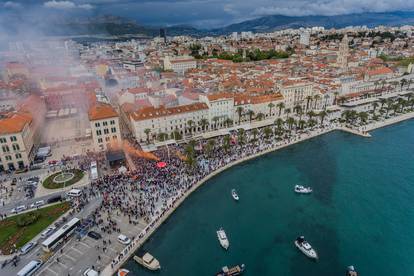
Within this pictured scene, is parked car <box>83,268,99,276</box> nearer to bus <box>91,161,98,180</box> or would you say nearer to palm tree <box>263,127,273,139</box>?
bus <box>91,161,98,180</box>

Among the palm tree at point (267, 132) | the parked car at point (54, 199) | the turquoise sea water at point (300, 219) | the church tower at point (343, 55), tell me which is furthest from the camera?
the church tower at point (343, 55)

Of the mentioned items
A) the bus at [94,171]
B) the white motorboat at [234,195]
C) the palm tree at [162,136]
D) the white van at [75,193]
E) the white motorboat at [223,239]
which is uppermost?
the palm tree at [162,136]

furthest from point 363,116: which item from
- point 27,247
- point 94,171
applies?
point 27,247

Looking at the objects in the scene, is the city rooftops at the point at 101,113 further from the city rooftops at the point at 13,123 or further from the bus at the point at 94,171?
the city rooftops at the point at 13,123

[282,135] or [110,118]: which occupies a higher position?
[110,118]

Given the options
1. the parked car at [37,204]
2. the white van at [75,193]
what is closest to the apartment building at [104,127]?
the white van at [75,193]

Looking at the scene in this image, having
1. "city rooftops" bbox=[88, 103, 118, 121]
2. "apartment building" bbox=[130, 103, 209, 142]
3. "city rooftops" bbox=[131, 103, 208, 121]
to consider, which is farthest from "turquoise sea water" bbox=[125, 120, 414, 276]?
"city rooftops" bbox=[88, 103, 118, 121]

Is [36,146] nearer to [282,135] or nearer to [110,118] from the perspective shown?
[110,118]

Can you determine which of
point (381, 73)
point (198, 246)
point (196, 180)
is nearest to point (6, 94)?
point (196, 180)
